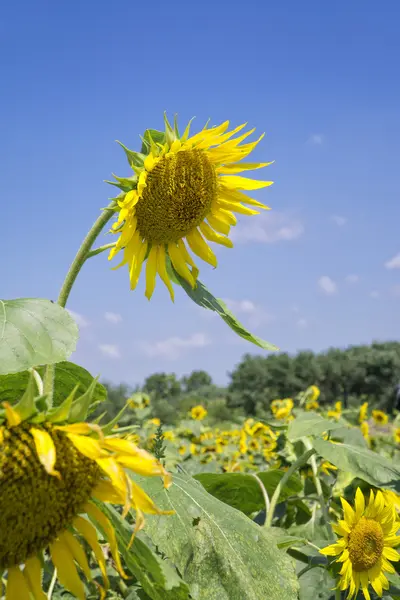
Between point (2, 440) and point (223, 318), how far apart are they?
3.05ft

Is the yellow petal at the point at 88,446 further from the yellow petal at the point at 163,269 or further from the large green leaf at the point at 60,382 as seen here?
the yellow petal at the point at 163,269

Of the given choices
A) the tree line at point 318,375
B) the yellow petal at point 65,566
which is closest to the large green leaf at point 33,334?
the yellow petal at point 65,566

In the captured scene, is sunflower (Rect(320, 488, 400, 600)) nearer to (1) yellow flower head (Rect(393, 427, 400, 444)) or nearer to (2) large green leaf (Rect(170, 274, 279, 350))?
(2) large green leaf (Rect(170, 274, 279, 350))

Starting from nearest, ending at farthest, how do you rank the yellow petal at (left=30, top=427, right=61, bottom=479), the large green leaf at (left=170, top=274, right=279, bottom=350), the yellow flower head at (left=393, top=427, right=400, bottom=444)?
the yellow petal at (left=30, top=427, right=61, bottom=479)
the large green leaf at (left=170, top=274, right=279, bottom=350)
the yellow flower head at (left=393, top=427, right=400, bottom=444)

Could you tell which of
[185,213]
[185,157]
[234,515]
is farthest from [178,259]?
[234,515]

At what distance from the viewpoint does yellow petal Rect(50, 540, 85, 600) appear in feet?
3.73

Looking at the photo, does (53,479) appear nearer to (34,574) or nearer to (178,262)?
(34,574)

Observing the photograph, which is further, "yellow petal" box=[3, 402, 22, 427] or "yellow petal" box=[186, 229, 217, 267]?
"yellow petal" box=[186, 229, 217, 267]

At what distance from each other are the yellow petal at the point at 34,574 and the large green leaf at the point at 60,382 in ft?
1.08

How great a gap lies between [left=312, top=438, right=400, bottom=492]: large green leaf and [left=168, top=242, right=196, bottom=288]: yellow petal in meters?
0.67

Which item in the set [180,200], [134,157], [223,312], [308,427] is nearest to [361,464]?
[308,427]

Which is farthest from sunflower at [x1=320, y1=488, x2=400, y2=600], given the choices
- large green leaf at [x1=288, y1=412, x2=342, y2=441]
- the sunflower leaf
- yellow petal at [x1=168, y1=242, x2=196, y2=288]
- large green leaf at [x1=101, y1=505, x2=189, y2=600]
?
large green leaf at [x1=101, y1=505, x2=189, y2=600]

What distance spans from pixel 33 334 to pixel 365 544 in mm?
1331

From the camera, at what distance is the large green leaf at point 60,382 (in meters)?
1.40
